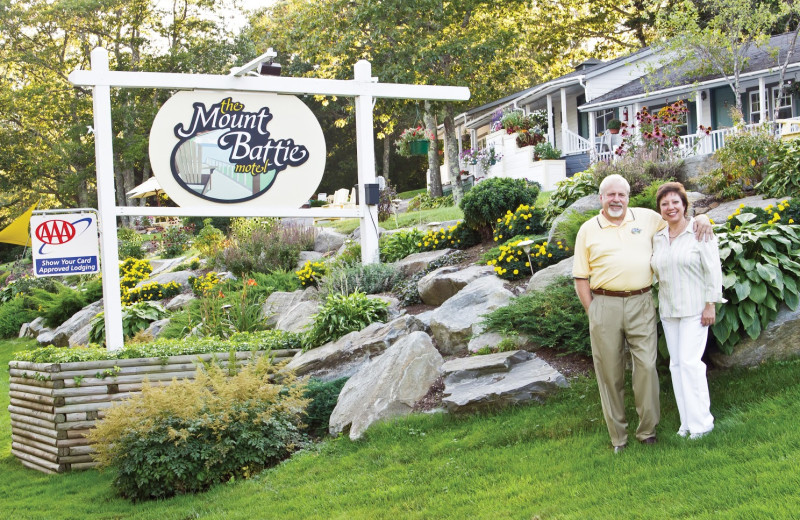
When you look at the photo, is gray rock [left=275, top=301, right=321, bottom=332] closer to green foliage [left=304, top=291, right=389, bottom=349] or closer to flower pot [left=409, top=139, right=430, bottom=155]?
green foliage [left=304, top=291, right=389, bottom=349]

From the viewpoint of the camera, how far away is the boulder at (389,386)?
6.34m

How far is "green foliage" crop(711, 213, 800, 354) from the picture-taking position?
530 cm

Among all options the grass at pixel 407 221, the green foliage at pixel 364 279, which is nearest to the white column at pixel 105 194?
the green foliage at pixel 364 279

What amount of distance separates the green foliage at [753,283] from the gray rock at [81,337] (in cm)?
985

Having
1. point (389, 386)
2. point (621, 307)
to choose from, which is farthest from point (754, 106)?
point (621, 307)

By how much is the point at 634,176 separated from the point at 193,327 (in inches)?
235

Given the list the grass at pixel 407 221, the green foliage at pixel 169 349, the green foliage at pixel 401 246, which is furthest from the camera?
the grass at pixel 407 221

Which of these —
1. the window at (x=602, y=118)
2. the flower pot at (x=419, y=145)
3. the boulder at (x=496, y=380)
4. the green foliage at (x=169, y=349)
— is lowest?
the boulder at (x=496, y=380)

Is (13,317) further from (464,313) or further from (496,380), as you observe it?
(496,380)

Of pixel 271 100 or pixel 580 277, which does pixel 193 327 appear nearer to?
pixel 271 100

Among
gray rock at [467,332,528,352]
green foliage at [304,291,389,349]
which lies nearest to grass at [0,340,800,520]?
gray rock at [467,332,528,352]

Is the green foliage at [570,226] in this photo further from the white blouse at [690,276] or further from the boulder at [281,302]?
the white blouse at [690,276]

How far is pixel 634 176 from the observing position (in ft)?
33.8

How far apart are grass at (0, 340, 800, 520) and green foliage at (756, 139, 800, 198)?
435cm
